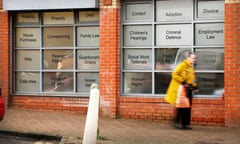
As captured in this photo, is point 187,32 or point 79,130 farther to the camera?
point 187,32

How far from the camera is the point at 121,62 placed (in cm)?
1395

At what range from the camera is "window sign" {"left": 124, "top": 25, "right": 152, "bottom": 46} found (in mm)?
13797

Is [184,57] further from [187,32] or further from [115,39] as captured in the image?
[115,39]

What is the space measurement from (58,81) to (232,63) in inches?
197

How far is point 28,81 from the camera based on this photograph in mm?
15086

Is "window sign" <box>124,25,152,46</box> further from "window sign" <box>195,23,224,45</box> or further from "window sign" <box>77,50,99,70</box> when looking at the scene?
"window sign" <box>195,23,224,45</box>

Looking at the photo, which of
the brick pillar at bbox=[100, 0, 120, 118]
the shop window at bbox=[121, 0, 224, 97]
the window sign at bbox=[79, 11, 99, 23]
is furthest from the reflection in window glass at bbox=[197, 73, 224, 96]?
the window sign at bbox=[79, 11, 99, 23]

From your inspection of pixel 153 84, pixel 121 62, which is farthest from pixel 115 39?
pixel 153 84

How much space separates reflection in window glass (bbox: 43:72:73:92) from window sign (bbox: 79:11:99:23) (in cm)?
158

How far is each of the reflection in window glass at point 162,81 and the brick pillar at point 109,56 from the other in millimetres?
1041

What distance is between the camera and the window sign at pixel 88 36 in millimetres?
14381

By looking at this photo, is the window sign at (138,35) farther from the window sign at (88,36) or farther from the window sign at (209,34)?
the window sign at (209,34)

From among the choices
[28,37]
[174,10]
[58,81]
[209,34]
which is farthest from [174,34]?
[28,37]

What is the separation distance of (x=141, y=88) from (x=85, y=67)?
1.76m
